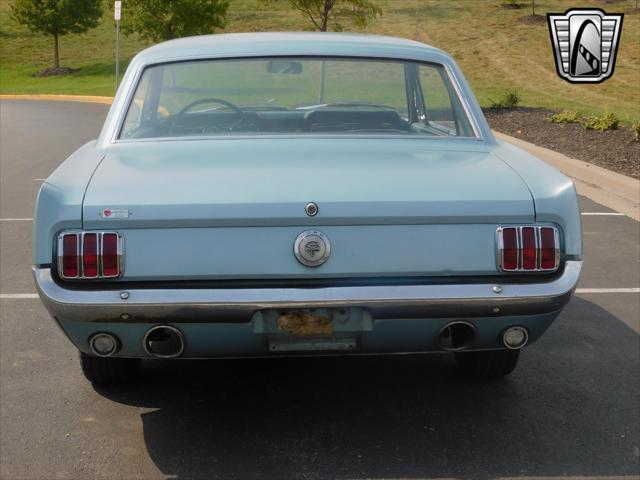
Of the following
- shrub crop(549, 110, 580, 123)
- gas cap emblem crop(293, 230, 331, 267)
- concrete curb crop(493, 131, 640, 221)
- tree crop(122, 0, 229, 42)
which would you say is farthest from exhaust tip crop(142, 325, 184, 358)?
tree crop(122, 0, 229, 42)

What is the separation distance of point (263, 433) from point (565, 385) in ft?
5.31

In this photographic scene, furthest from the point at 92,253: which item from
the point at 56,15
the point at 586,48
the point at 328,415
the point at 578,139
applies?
the point at 56,15

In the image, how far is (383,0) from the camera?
2490 inches

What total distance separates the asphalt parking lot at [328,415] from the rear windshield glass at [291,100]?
4.09 ft

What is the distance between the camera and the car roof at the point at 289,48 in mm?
4918

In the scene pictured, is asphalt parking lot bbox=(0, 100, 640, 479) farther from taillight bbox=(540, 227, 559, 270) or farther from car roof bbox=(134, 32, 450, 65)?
car roof bbox=(134, 32, 450, 65)

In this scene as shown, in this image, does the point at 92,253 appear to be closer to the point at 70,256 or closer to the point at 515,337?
the point at 70,256

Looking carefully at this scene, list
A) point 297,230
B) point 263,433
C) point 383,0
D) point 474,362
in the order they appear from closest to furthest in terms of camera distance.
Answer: point 297,230, point 263,433, point 474,362, point 383,0

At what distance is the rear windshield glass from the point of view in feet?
15.7

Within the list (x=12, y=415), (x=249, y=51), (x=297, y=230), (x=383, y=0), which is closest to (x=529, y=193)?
(x=297, y=230)

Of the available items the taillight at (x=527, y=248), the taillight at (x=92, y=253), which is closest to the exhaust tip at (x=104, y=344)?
the taillight at (x=92, y=253)

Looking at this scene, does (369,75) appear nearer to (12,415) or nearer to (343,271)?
(343,271)

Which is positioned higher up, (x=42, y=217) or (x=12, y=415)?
(x=42, y=217)

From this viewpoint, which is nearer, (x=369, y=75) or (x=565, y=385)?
(x=565, y=385)
